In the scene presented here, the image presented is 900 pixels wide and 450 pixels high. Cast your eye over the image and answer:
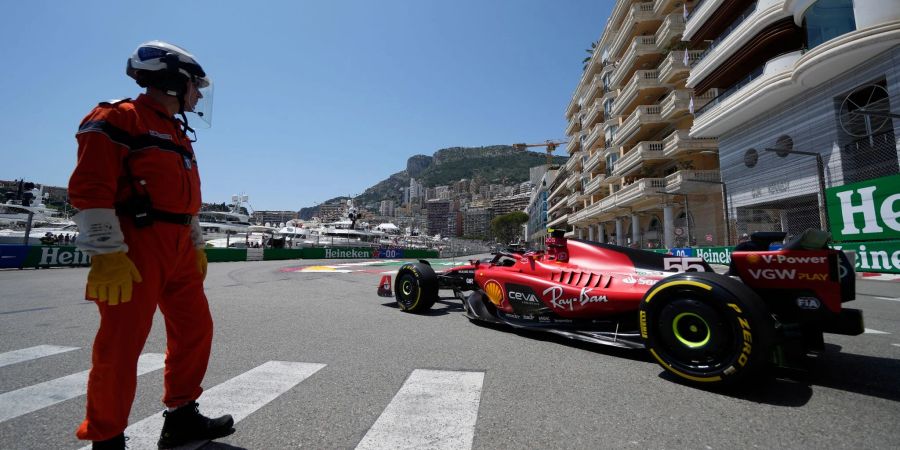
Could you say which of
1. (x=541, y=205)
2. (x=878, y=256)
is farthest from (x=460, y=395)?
Result: (x=541, y=205)

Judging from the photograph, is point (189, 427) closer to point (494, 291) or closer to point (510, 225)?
point (494, 291)

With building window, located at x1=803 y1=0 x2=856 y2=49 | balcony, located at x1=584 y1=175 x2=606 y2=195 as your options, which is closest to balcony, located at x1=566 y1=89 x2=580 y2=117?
balcony, located at x1=584 y1=175 x2=606 y2=195

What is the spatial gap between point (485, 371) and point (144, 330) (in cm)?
218

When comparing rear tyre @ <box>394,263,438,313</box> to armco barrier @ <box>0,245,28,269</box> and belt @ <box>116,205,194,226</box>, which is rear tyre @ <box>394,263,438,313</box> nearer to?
belt @ <box>116,205,194,226</box>

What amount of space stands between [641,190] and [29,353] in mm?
27311

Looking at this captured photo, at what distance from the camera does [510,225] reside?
141625mm

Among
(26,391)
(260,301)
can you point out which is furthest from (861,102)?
(26,391)

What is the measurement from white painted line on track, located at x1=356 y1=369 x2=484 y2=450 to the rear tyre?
290 cm

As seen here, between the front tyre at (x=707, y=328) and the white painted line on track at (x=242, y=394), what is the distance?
2.66 m

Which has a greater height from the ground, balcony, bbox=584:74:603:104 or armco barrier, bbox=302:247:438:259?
balcony, bbox=584:74:603:104

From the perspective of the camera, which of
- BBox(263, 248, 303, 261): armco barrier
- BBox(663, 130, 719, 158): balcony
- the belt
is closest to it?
the belt

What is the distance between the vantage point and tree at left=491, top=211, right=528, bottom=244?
139750 mm

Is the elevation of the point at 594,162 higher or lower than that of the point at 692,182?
higher

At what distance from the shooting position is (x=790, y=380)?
2748mm
